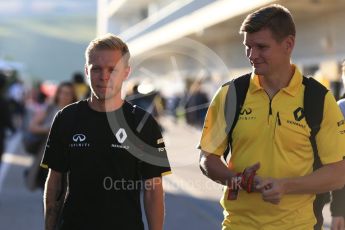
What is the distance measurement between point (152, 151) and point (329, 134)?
883 mm

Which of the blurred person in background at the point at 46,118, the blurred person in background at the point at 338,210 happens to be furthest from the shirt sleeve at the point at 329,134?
the blurred person in background at the point at 46,118

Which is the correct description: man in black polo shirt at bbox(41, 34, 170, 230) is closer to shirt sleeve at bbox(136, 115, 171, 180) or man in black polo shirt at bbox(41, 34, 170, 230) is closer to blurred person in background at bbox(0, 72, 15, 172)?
shirt sleeve at bbox(136, 115, 171, 180)

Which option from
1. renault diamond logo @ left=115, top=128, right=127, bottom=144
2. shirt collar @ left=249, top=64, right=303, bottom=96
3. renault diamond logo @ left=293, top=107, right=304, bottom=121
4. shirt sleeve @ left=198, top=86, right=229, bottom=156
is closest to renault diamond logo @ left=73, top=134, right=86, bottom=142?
renault diamond logo @ left=115, top=128, right=127, bottom=144

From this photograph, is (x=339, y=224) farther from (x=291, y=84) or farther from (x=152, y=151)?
(x=152, y=151)

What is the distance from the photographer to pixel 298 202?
11.8 feet

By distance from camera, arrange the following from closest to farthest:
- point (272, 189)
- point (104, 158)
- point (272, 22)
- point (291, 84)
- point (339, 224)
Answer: point (272, 189)
point (272, 22)
point (291, 84)
point (104, 158)
point (339, 224)

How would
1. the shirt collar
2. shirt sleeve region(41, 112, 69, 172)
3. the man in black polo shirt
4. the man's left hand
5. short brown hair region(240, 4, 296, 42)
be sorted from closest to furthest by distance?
1. the man's left hand
2. short brown hair region(240, 4, 296, 42)
3. the shirt collar
4. the man in black polo shirt
5. shirt sleeve region(41, 112, 69, 172)

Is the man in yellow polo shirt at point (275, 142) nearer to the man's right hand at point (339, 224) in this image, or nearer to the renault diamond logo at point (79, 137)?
the renault diamond logo at point (79, 137)

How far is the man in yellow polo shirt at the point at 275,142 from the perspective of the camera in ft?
11.6

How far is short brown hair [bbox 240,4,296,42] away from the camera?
352 cm

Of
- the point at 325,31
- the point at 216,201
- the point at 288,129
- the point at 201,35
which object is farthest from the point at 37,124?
the point at 201,35

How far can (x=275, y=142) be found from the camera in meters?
3.62

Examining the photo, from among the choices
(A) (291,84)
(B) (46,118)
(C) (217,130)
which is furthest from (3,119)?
(A) (291,84)

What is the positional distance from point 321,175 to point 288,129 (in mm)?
257
